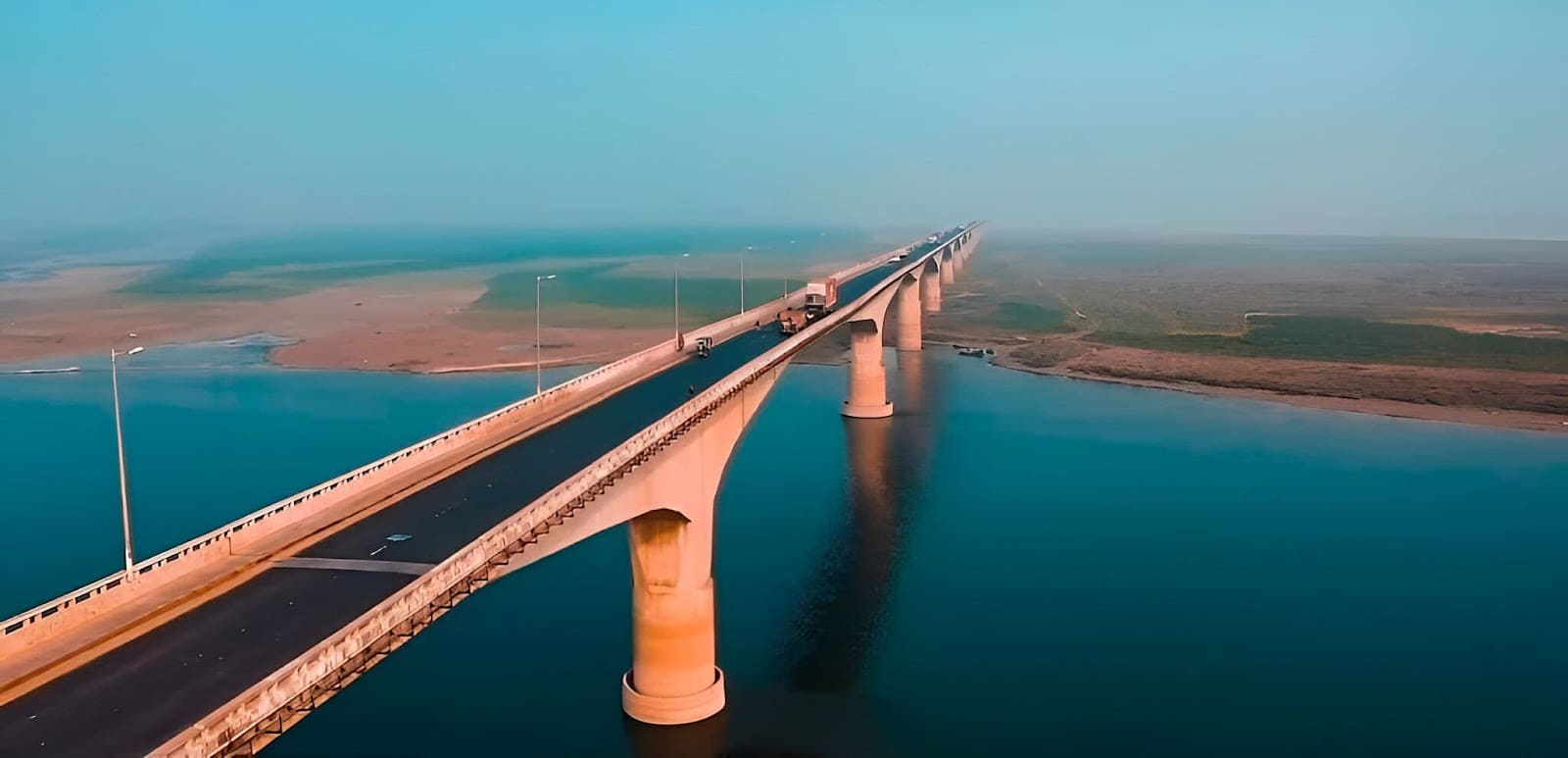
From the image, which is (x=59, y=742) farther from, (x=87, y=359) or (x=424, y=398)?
(x=87, y=359)

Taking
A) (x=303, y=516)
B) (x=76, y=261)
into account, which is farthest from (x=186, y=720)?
(x=76, y=261)

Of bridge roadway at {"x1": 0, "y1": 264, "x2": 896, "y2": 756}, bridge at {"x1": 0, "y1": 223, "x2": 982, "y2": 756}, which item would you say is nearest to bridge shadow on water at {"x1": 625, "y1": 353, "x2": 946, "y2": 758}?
bridge at {"x1": 0, "y1": 223, "x2": 982, "y2": 756}

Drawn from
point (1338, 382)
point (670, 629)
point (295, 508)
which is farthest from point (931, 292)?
point (295, 508)

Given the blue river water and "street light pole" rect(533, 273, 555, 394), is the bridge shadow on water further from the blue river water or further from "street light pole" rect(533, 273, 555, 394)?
"street light pole" rect(533, 273, 555, 394)

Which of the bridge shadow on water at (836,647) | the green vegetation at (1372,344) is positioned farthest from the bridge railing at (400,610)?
the green vegetation at (1372,344)

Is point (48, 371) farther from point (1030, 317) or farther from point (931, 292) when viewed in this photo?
point (1030, 317)
